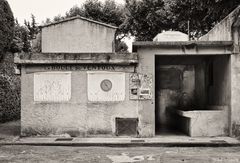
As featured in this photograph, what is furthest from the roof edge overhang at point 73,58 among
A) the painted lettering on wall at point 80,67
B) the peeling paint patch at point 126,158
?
the peeling paint patch at point 126,158

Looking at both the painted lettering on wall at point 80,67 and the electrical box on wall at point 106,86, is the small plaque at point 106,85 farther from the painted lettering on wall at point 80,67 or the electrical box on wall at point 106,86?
the painted lettering on wall at point 80,67

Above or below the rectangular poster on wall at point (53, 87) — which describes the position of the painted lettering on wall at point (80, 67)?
above

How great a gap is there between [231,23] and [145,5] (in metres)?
20.4

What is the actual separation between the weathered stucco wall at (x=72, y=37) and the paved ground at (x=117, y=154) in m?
13.1

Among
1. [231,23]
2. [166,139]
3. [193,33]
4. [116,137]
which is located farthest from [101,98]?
[193,33]

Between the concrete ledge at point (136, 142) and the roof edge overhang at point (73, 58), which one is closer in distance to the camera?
the concrete ledge at point (136, 142)

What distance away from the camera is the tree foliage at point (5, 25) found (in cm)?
1773

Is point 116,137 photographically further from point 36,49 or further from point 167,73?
point 36,49

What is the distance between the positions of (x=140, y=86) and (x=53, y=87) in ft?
10.1

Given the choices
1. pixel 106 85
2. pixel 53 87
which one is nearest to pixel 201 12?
pixel 106 85

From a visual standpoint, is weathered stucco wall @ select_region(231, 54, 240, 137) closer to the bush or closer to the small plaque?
the small plaque

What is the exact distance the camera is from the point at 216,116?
12.8m

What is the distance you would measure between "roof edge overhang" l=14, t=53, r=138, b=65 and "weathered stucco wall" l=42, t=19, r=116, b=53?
10820 millimetres

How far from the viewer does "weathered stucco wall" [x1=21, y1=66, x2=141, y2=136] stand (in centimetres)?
1265
